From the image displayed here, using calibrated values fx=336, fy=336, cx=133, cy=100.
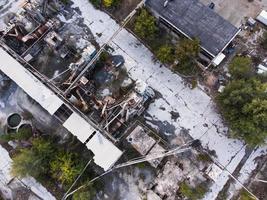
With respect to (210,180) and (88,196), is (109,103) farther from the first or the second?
(210,180)

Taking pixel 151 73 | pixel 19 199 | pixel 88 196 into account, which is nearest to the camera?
pixel 88 196

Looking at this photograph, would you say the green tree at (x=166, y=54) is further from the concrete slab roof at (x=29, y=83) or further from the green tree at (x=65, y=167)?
the green tree at (x=65, y=167)

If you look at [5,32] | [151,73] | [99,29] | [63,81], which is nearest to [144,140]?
[151,73]

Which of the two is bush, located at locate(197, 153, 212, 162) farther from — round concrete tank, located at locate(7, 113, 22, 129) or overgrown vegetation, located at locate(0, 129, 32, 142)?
round concrete tank, located at locate(7, 113, 22, 129)

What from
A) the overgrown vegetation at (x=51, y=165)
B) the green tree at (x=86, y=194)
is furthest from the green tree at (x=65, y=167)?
the green tree at (x=86, y=194)

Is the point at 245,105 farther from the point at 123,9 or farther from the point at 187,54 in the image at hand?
the point at 123,9

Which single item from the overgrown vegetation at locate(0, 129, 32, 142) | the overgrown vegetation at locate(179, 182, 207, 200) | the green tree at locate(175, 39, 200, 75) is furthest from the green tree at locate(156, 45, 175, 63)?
the overgrown vegetation at locate(0, 129, 32, 142)

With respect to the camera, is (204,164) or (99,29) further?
(99,29)
